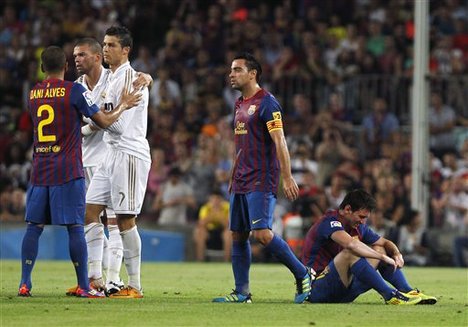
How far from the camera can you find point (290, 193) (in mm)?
12484

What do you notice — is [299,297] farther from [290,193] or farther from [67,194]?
[67,194]

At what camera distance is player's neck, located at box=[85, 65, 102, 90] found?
1414 cm

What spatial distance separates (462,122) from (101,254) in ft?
49.3

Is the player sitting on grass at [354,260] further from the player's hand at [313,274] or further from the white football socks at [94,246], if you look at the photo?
the white football socks at [94,246]

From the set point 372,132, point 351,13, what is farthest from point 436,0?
point 372,132

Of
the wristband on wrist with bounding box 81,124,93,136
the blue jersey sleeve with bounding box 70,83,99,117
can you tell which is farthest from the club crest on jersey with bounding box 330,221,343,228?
the wristband on wrist with bounding box 81,124,93,136

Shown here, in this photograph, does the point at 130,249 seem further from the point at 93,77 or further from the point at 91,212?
the point at 93,77

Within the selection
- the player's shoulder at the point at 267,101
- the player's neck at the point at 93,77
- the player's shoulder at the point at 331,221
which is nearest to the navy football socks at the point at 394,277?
the player's shoulder at the point at 331,221

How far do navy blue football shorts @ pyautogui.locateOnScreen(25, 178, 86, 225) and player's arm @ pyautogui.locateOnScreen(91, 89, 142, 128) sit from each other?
24.1 inches

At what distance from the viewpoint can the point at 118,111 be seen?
13117 millimetres

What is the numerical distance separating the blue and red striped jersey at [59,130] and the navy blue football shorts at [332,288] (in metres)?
2.60

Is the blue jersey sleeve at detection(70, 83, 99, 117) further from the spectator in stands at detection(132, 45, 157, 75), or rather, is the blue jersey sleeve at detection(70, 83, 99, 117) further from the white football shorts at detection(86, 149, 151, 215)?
the spectator in stands at detection(132, 45, 157, 75)

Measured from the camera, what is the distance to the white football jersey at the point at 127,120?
13.5 meters

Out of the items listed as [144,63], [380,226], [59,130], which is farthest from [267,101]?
[144,63]
